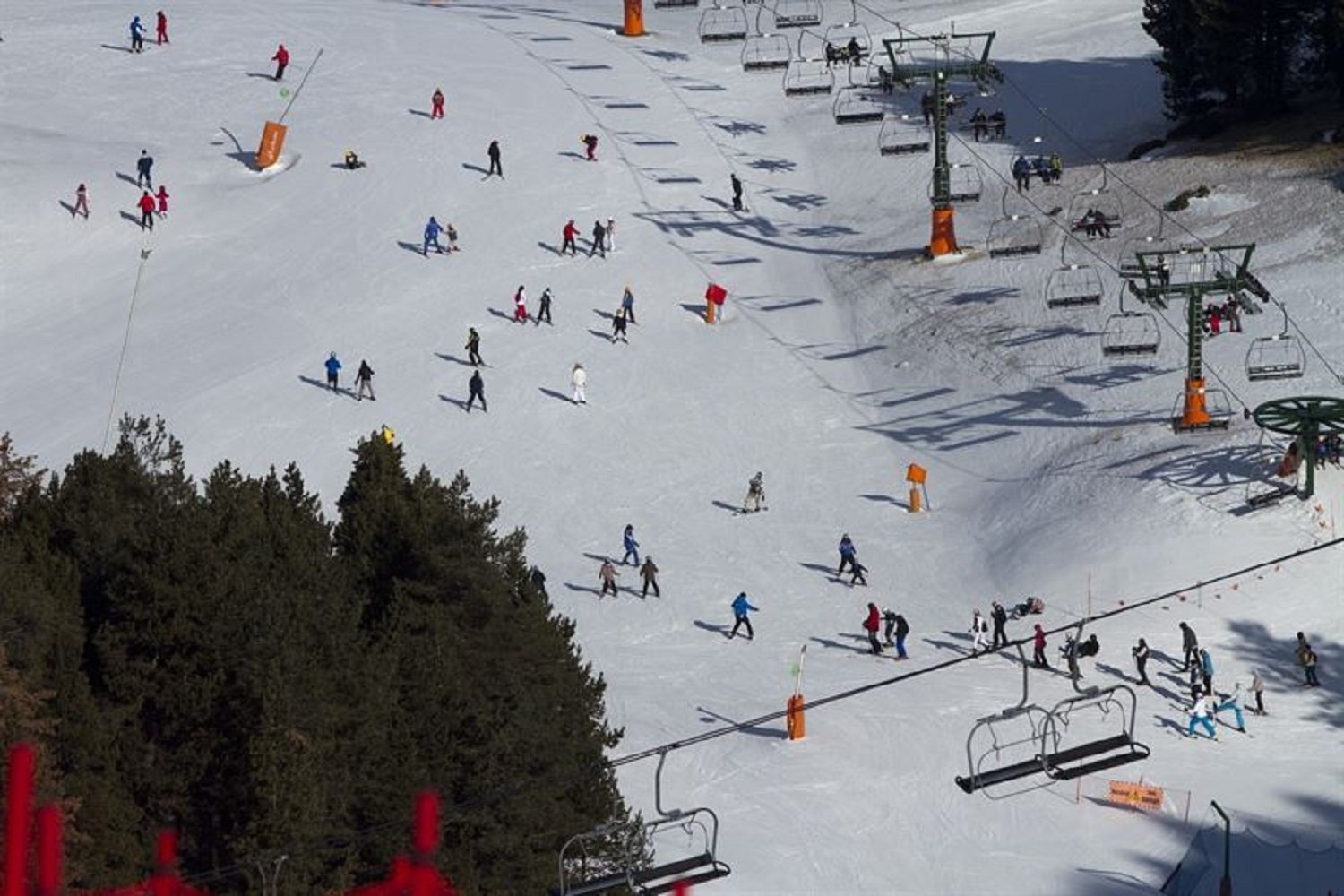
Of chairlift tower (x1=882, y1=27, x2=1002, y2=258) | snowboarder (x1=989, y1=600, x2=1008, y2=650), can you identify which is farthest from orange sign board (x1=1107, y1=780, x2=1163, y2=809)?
chairlift tower (x1=882, y1=27, x2=1002, y2=258)

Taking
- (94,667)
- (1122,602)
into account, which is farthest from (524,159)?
(94,667)

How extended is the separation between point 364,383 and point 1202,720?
2160 centimetres

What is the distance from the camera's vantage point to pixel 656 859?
37500 mm

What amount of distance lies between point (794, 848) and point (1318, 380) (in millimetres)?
19789

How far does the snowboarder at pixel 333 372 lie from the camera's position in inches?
2244

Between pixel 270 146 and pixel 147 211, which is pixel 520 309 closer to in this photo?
pixel 147 211

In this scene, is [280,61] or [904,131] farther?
[280,61]

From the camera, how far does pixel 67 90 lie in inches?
3051

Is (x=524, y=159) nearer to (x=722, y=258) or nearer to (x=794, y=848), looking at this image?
(x=722, y=258)

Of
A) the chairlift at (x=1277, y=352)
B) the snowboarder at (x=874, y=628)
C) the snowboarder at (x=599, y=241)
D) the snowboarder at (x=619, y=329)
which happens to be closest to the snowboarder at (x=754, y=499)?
the snowboarder at (x=874, y=628)

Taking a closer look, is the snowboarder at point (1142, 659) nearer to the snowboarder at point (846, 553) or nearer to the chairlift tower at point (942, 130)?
the snowboarder at point (846, 553)

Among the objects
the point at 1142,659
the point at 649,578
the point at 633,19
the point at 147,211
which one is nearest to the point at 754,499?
the point at 649,578

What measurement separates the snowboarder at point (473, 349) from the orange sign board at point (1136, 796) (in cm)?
2290

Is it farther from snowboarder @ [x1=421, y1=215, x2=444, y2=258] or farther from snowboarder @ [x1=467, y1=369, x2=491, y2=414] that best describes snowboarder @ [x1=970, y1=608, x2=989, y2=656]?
snowboarder @ [x1=421, y1=215, x2=444, y2=258]
